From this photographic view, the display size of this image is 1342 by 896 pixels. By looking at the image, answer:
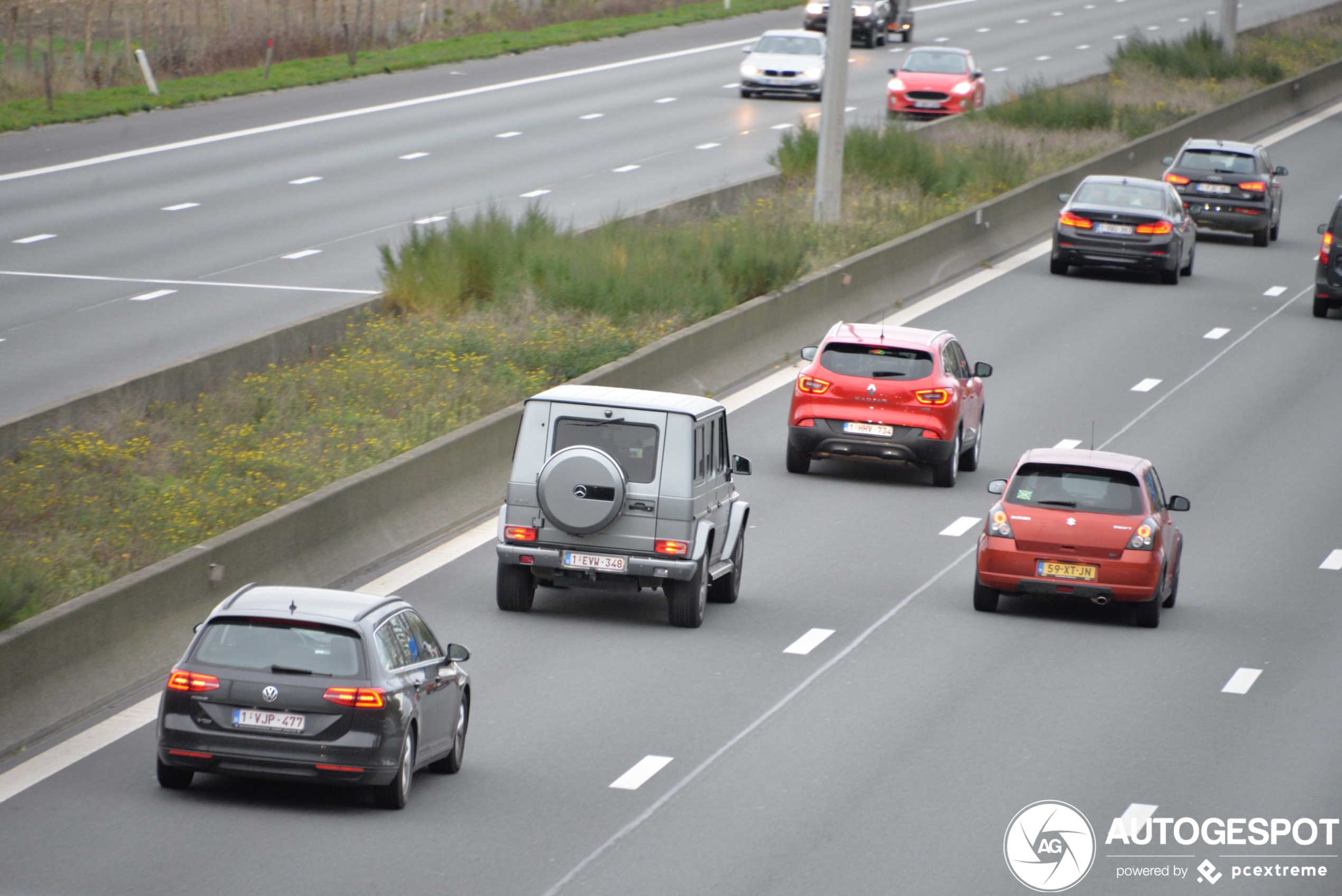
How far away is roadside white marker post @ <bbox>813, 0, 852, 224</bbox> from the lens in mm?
33000

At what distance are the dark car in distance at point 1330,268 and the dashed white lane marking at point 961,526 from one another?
13.6m

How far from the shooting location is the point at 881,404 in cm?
2242

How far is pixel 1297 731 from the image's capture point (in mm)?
14297

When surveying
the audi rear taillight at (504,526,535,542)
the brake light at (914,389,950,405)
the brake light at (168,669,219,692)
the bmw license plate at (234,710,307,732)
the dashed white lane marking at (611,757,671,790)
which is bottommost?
the brake light at (914,389,950,405)

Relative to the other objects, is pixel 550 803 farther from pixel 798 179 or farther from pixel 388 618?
pixel 798 179

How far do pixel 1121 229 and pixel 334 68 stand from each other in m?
23.9

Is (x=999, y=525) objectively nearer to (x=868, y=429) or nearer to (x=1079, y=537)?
(x=1079, y=537)

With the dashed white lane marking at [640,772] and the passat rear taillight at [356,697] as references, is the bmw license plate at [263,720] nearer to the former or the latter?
the passat rear taillight at [356,697]

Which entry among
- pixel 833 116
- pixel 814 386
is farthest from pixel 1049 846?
pixel 833 116

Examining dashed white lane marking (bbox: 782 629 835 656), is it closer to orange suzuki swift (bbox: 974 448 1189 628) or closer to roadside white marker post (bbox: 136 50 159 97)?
orange suzuki swift (bbox: 974 448 1189 628)

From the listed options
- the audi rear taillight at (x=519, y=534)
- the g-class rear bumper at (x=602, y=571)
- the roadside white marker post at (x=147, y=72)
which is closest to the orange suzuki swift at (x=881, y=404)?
the g-class rear bumper at (x=602, y=571)

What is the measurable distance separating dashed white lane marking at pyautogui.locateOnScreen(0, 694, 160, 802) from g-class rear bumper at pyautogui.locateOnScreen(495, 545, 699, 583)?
11.2ft

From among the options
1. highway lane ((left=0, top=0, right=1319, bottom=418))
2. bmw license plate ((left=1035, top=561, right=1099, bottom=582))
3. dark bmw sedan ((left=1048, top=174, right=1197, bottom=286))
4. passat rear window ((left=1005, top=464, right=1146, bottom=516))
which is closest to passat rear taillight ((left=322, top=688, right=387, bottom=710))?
bmw license plate ((left=1035, top=561, right=1099, bottom=582))

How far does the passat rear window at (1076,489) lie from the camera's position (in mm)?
17484
